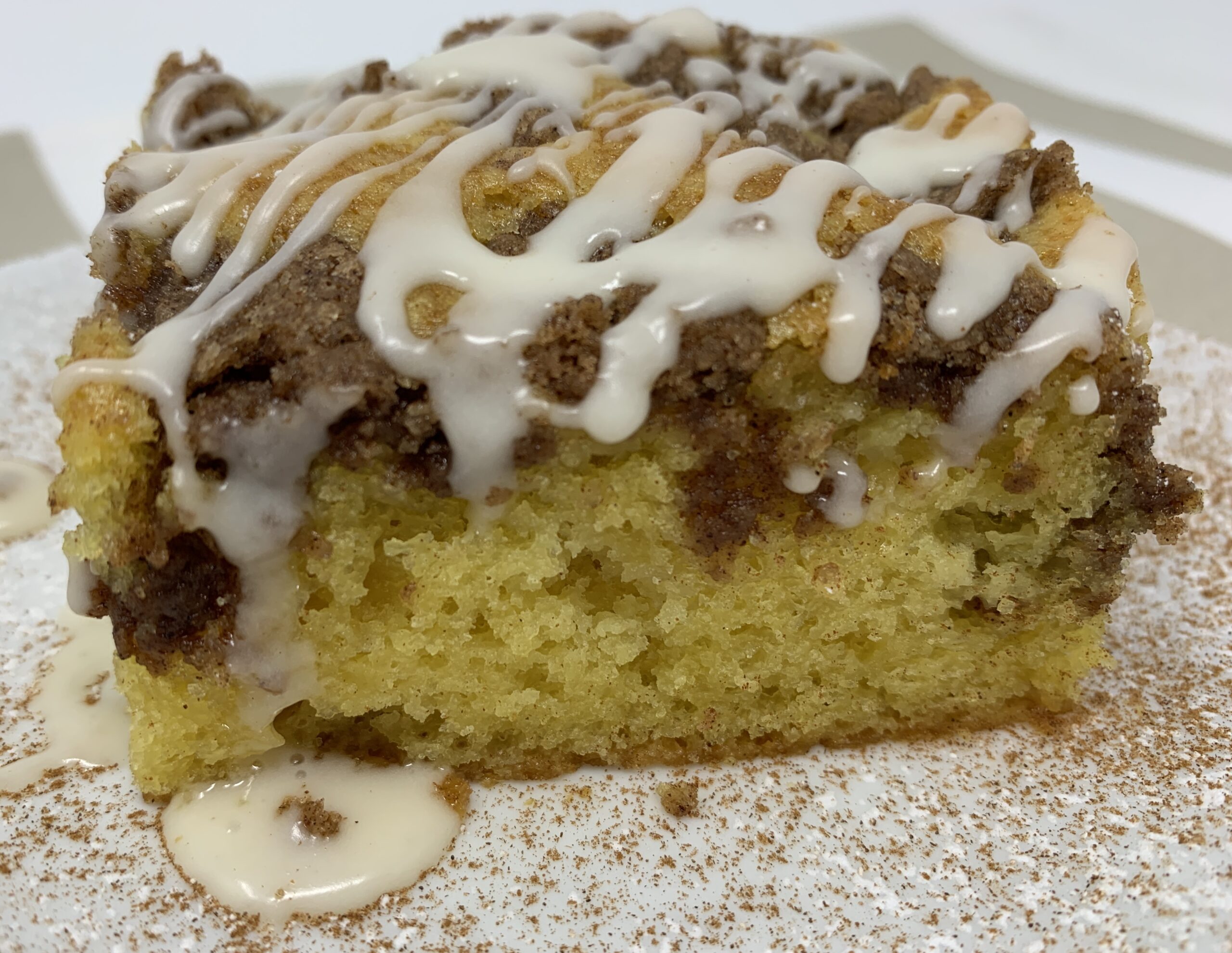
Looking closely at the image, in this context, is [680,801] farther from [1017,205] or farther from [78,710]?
[1017,205]

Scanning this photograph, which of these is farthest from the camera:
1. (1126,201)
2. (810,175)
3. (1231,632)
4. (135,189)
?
(1126,201)

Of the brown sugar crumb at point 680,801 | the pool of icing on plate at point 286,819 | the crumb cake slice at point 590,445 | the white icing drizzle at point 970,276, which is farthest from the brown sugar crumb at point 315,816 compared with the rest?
the white icing drizzle at point 970,276

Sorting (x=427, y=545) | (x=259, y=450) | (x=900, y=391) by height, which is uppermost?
(x=900, y=391)

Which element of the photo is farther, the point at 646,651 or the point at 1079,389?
the point at 646,651

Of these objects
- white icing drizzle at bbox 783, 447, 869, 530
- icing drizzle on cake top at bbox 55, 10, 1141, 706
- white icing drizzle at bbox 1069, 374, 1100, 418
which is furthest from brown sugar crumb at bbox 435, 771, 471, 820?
white icing drizzle at bbox 1069, 374, 1100, 418

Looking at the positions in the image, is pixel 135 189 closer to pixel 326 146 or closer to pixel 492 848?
pixel 326 146

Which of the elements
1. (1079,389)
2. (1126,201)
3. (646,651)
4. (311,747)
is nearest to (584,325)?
(646,651)

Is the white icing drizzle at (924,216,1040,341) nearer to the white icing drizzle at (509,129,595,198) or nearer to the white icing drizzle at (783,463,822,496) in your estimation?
the white icing drizzle at (783,463,822,496)

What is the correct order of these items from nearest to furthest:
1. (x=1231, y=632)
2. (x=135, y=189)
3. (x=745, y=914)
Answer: (x=745, y=914) < (x=135, y=189) < (x=1231, y=632)
